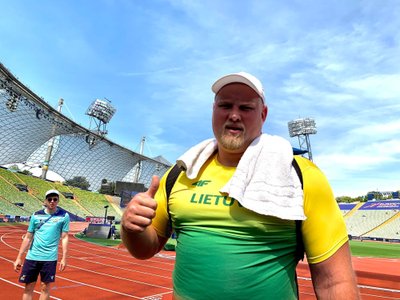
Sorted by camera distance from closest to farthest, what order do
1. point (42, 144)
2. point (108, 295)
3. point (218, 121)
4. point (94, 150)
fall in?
point (218, 121) → point (108, 295) → point (42, 144) → point (94, 150)

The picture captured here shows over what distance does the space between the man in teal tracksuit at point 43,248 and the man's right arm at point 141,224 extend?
4102 mm

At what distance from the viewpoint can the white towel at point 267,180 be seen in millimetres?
1289

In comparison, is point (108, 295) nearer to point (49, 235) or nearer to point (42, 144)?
point (49, 235)

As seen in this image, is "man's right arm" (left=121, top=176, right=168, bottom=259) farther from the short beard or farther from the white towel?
the short beard

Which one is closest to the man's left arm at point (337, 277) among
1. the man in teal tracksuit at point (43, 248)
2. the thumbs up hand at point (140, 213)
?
the thumbs up hand at point (140, 213)

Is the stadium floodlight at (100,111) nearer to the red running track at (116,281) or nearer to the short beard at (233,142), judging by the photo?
the red running track at (116,281)

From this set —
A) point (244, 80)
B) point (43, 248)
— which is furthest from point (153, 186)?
point (43, 248)

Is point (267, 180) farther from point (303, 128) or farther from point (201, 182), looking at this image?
point (303, 128)

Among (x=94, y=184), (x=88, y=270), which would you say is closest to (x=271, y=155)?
(x=88, y=270)

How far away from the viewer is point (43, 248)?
16.6ft

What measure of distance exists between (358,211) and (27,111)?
59102 mm

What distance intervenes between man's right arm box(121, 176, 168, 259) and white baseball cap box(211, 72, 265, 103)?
0.66 metres

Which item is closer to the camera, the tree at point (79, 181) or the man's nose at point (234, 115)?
the man's nose at point (234, 115)

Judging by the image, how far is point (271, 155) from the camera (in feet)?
4.87
